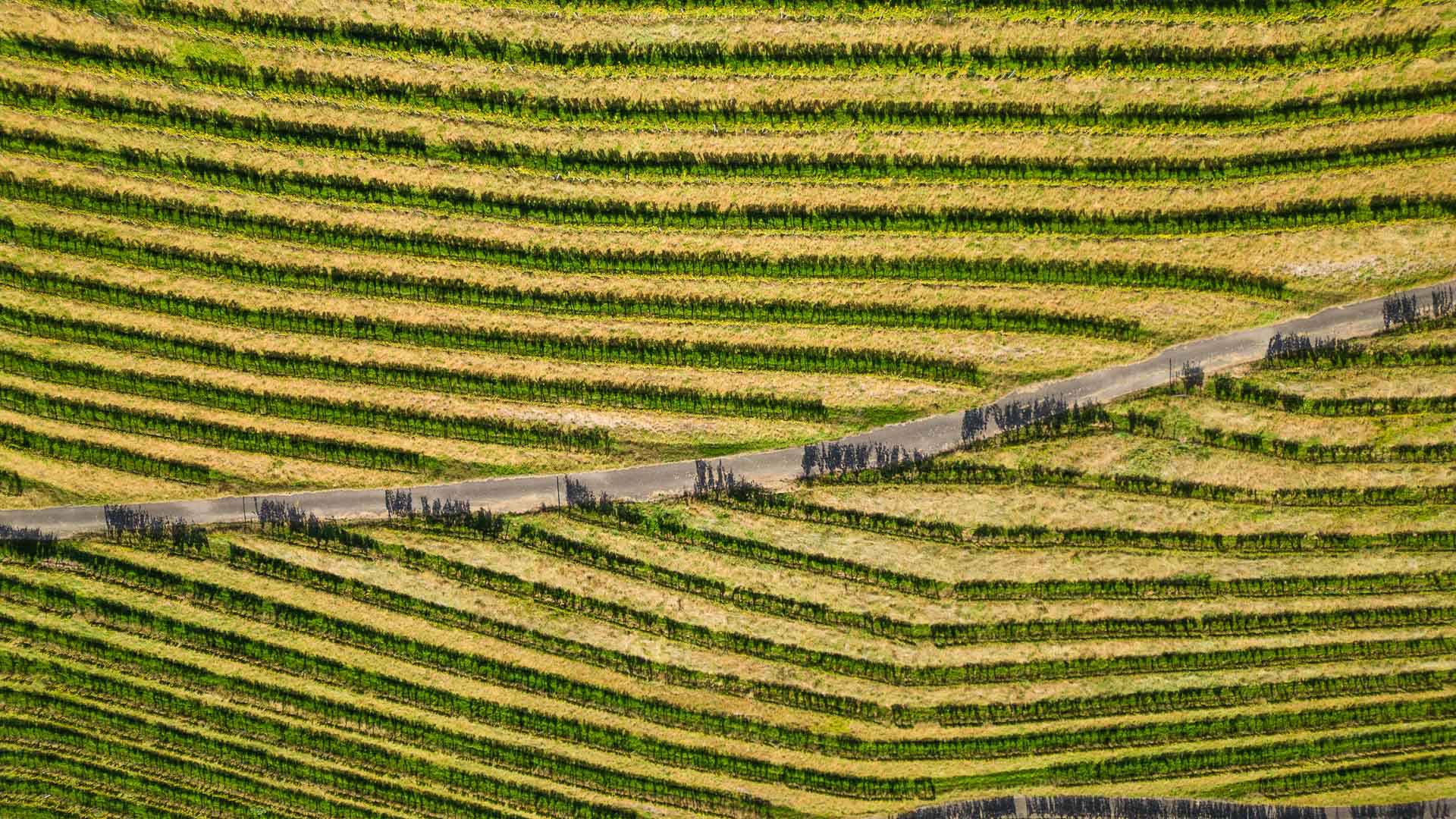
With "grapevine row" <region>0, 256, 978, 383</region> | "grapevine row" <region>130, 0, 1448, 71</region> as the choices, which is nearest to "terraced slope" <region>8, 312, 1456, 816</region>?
"grapevine row" <region>0, 256, 978, 383</region>

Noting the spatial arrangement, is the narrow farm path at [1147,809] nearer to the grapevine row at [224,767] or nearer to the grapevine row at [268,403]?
the grapevine row at [224,767]

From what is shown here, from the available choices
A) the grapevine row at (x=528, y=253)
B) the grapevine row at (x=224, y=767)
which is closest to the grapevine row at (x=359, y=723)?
the grapevine row at (x=224, y=767)

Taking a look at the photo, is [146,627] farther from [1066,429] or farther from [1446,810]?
[1446,810]

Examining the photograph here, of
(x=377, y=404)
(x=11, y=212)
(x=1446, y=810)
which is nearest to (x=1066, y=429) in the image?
(x=1446, y=810)

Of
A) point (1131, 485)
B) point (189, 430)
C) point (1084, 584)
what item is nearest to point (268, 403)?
point (189, 430)

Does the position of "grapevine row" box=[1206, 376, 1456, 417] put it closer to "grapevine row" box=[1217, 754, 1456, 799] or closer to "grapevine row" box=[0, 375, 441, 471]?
"grapevine row" box=[1217, 754, 1456, 799]
